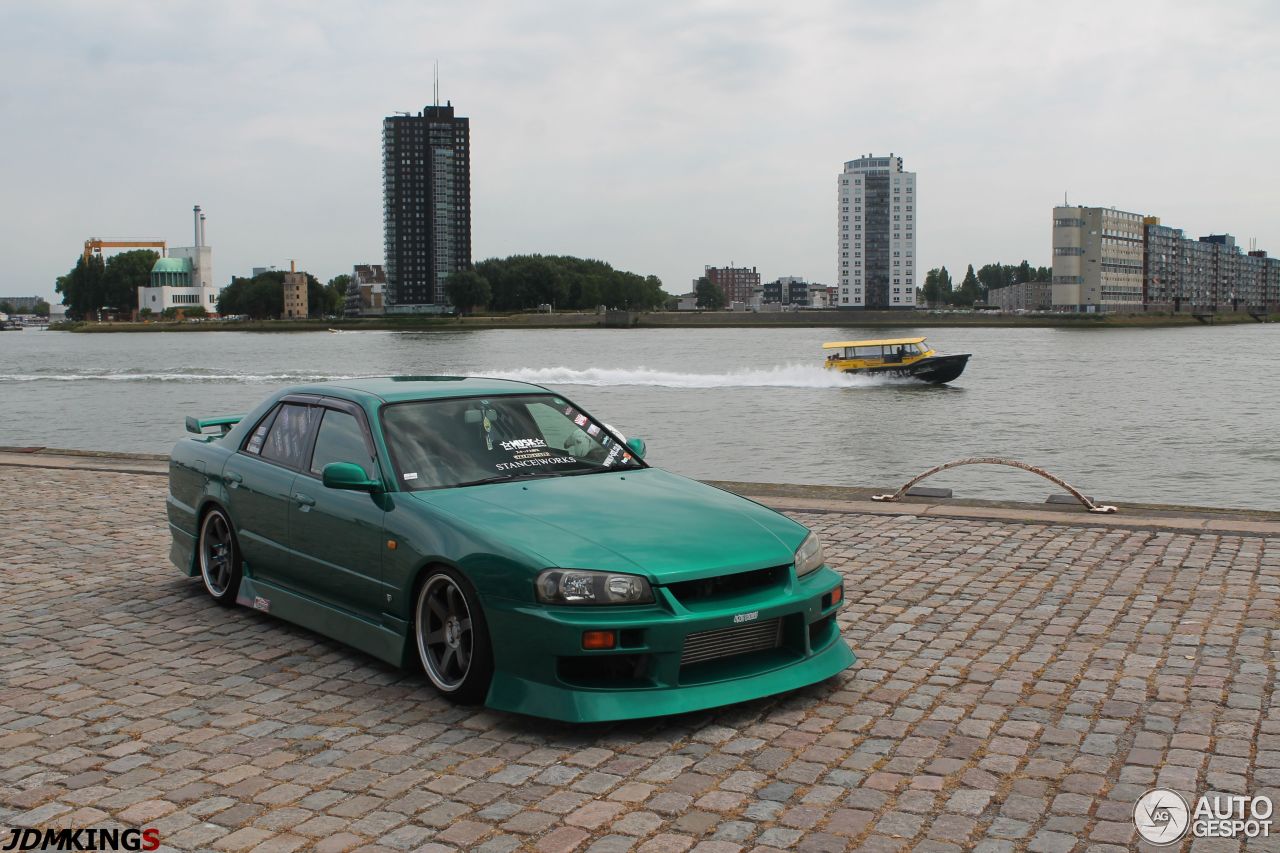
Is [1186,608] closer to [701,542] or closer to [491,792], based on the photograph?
[701,542]

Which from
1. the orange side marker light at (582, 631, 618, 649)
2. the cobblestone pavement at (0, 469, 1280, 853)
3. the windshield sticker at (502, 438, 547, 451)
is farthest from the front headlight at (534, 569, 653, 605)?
the windshield sticker at (502, 438, 547, 451)

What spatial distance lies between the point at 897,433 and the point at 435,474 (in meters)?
33.5

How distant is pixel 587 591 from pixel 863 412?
42.3 m

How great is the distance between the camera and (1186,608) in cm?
705

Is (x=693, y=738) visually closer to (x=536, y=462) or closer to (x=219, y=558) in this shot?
(x=536, y=462)

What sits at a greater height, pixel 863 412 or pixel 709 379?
pixel 709 379

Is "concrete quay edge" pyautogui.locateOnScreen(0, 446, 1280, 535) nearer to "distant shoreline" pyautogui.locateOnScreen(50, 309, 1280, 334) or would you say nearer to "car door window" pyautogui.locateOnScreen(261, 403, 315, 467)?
"car door window" pyautogui.locateOnScreen(261, 403, 315, 467)

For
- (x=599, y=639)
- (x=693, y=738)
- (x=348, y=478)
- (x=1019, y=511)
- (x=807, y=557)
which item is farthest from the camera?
(x=1019, y=511)

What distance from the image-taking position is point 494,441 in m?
6.32

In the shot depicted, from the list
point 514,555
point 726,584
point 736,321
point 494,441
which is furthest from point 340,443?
point 736,321

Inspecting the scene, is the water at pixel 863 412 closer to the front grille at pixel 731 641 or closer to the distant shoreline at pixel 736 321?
the front grille at pixel 731 641

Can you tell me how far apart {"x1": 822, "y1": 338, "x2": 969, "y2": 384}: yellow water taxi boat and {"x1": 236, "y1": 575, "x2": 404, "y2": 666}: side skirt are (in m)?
57.2

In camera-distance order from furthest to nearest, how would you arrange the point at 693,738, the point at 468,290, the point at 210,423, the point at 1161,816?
the point at 468,290
the point at 210,423
the point at 693,738
the point at 1161,816

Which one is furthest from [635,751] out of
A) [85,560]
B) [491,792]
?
[85,560]
